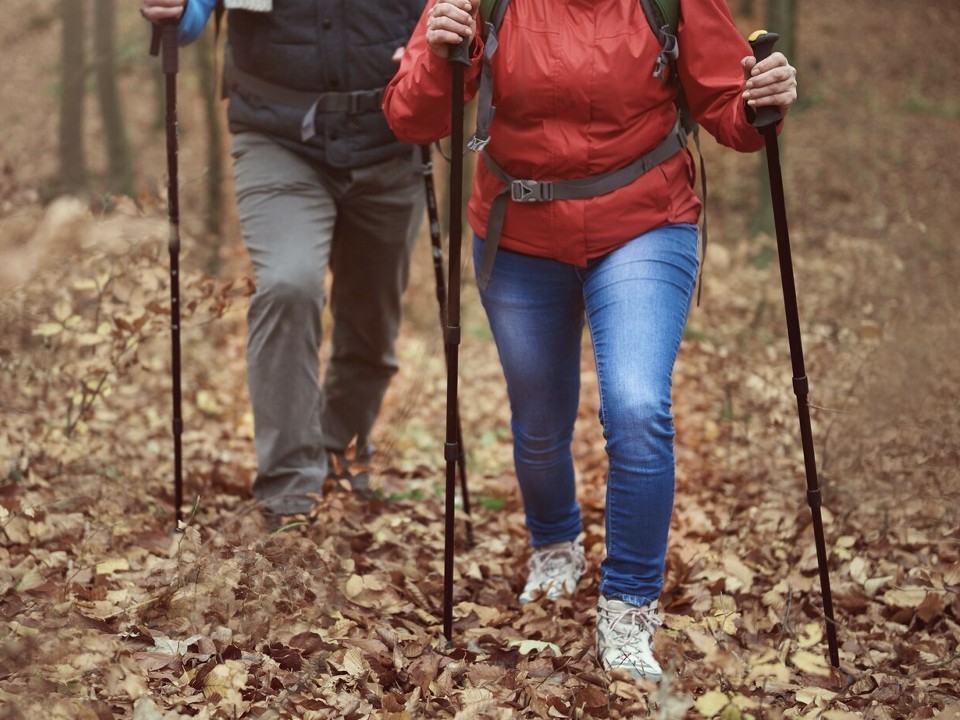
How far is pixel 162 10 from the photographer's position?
3807 mm

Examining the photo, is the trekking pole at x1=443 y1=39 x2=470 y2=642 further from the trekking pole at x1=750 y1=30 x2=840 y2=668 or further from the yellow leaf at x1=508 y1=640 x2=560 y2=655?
the trekking pole at x1=750 y1=30 x2=840 y2=668

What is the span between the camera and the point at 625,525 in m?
3.07

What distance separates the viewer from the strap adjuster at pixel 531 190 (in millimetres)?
3186

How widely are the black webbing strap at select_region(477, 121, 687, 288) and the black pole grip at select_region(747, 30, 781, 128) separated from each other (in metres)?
0.34

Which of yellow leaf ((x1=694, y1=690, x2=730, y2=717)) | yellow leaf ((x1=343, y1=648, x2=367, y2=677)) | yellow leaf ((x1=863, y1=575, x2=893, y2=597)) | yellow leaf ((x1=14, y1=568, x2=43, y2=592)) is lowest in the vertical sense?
yellow leaf ((x1=863, y1=575, x2=893, y2=597))

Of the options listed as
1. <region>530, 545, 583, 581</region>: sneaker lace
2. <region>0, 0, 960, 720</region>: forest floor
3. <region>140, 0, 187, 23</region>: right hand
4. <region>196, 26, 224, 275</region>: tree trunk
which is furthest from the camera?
<region>196, 26, 224, 275</region>: tree trunk

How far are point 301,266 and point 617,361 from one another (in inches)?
60.7

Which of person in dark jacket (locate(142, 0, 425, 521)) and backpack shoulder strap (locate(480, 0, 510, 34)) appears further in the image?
person in dark jacket (locate(142, 0, 425, 521))

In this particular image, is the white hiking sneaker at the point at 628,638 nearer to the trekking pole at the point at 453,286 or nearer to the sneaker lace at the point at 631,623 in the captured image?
the sneaker lace at the point at 631,623

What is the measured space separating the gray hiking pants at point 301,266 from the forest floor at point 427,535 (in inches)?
10.5

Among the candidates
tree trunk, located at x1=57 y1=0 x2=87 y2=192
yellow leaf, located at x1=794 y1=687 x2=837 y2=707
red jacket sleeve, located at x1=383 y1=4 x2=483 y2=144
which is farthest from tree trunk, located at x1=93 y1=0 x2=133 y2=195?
yellow leaf, located at x1=794 y1=687 x2=837 y2=707

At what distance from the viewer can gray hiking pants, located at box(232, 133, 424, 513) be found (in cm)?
398

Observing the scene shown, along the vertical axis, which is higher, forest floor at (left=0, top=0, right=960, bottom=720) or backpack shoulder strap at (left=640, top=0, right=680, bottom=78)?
backpack shoulder strap at (left=640, top=0, right=680, bottom=78)

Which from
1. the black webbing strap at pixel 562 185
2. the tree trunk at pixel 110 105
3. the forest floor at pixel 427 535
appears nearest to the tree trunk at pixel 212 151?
the forest floor at pixel 427 535
